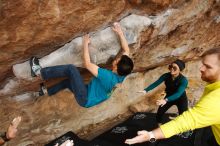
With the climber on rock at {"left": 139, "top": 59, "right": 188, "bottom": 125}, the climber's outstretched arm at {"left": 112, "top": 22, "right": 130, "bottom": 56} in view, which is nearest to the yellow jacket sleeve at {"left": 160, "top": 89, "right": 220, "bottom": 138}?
the climber's outstretched arm at {"left": 112, "top": 22, "right": 130, "bottom": 56}

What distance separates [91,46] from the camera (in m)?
5.86

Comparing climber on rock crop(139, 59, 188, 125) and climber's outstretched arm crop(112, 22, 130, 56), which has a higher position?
climber's outstretched arm crop(112, 22, 130, 56)

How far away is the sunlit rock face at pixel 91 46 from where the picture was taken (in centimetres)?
514

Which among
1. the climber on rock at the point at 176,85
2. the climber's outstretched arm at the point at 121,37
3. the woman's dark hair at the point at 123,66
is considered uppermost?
the climber's outstretched arm at the point at 121,37

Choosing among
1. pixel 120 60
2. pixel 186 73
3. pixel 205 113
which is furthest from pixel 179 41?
pixel 205 113

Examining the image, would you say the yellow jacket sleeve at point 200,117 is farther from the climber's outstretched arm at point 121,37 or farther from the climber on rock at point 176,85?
the climber on rock at point 176,85

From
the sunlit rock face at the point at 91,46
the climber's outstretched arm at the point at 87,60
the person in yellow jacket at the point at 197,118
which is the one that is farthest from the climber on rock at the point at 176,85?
the person in yellow jacket at the point at 197,118

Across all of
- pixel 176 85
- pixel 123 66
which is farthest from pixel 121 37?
pixel 176 85

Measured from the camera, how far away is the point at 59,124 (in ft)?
24.3

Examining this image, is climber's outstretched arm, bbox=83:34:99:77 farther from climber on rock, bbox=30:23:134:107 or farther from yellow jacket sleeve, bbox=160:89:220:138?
yellow jacket sleeve, bbox=160:89:220:138

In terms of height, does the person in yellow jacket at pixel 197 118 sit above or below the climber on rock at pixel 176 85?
above

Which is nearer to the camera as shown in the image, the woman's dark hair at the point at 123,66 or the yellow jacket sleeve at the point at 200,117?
the yellow jacket sleeve at the point at 200,117

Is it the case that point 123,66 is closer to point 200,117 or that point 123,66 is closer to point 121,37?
point 121,37

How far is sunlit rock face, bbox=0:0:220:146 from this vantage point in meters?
5.14
